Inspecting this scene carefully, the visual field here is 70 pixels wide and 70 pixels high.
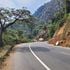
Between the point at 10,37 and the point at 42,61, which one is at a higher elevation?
the point at 42,61

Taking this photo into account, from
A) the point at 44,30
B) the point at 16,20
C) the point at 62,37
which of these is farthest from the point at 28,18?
the point at 44,30

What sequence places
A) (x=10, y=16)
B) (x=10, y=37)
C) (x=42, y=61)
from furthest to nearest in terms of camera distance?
(x=10, y=37) → (x=10, y=16) → (x=42, y=61)

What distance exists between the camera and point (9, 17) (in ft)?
213

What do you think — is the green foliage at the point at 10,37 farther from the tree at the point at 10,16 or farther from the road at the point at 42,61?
the road at the point at 42,61

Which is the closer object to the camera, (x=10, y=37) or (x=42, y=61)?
(x=42, y=61)

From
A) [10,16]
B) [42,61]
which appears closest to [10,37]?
[10,16]

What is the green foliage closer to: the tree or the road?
the tree

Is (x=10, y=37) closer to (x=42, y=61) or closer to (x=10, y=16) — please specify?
(x=10, y=16)

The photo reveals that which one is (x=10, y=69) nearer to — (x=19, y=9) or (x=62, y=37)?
(x=19, y=9)

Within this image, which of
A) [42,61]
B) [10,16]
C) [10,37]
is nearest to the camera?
[42,61]

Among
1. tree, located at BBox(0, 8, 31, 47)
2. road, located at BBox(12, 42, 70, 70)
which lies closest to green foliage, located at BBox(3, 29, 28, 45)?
tree, located at BBox(0, 8, 31, 47)

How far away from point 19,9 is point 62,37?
437 inches

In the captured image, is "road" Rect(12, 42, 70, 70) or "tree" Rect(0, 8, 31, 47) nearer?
"road" Rect(12, 42, 70, 70)

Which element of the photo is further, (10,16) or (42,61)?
(10,16)
